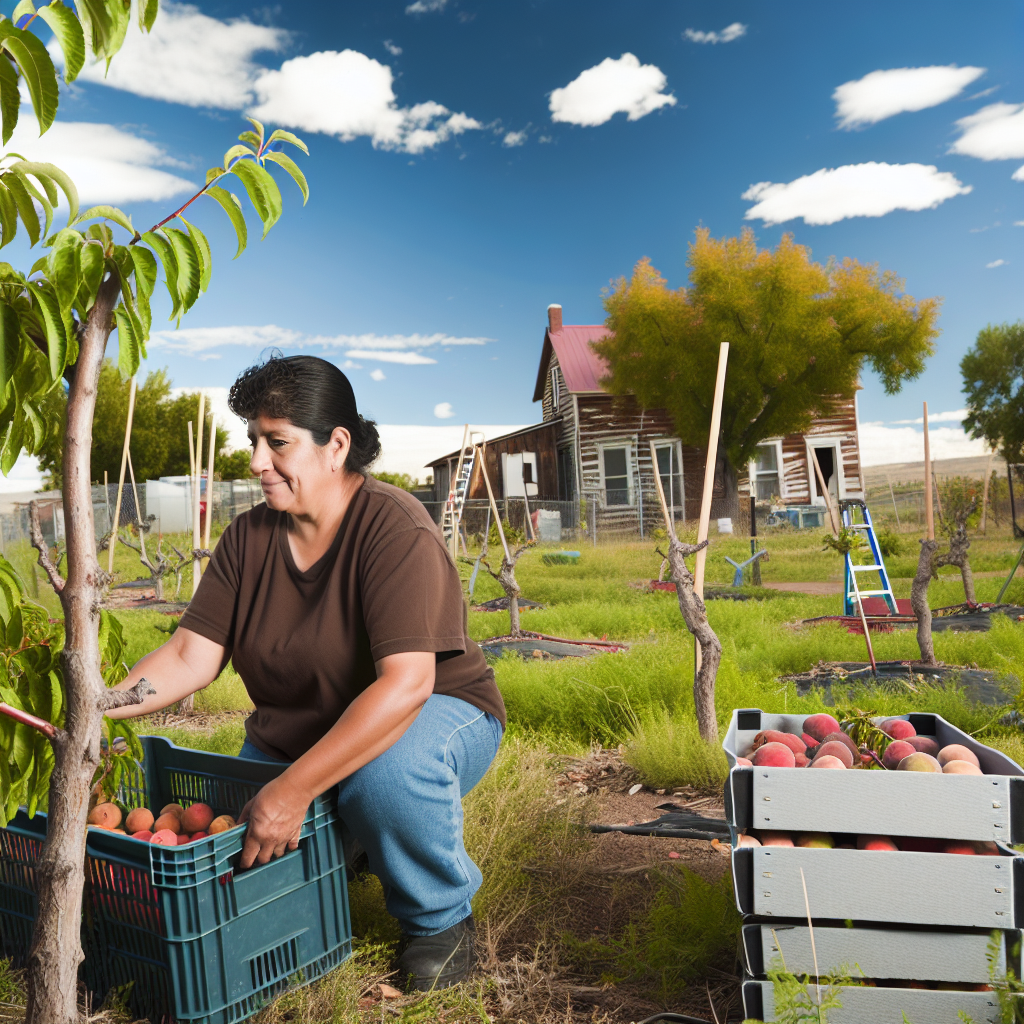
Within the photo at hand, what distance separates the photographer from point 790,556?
1344cm

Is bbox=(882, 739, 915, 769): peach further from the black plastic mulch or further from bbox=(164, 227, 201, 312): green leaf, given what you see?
the black plastic mulch

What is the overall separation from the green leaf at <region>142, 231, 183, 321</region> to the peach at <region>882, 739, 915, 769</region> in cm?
159

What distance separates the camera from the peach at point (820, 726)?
77.0 inches

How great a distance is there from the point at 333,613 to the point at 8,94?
113 cm

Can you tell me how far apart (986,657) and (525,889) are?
4008 mm

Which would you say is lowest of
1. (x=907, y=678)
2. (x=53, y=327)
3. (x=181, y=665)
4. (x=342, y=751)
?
(x=907, y=678)

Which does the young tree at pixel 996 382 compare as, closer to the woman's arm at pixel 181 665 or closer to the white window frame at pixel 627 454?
the white window frame at pixel 627 454

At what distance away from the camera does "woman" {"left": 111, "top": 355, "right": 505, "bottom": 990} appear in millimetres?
1737

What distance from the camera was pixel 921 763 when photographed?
1630 millimetres

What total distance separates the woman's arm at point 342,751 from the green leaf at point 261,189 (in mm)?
864

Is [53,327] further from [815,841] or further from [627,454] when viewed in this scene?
[627,454]

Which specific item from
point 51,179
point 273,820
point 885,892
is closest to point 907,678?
point 885,892

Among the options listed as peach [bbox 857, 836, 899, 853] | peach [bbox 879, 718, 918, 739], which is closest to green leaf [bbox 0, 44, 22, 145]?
peach [bbox 857, 836, 899, 853]

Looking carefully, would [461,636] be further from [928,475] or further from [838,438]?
[838,438]
